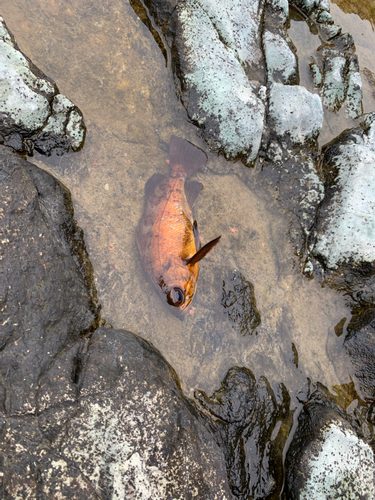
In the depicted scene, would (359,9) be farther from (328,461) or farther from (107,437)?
(107,437)

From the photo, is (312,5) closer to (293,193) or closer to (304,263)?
(293,193)

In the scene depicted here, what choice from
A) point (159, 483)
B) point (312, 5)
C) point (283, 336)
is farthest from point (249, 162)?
point (159, 483)

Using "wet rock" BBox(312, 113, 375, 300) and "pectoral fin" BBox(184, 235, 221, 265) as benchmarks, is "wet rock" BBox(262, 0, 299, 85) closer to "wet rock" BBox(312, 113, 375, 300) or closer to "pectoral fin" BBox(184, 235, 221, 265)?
"wet rock" BBox(312, 113, 375, 300)

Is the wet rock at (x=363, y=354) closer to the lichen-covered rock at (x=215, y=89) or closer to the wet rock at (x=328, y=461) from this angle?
the wet rock at (x=328, y=461)

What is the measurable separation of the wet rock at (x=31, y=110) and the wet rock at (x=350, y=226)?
129 inches

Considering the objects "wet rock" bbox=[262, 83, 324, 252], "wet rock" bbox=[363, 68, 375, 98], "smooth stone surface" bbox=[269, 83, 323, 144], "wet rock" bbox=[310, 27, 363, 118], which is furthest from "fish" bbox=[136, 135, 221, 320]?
"wet rock" bbox=[363, 68, 375, 98]

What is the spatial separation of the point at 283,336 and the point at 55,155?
3.53 m

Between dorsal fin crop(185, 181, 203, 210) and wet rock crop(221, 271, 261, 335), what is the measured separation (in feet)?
3.58

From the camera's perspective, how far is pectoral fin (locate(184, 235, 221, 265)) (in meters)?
3.35

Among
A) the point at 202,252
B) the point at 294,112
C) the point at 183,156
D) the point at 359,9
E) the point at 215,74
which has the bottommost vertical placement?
the point at 202,252

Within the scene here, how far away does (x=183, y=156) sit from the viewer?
4383 mm

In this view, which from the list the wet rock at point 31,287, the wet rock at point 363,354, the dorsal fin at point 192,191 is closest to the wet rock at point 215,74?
the dorsal fin at point 192,191

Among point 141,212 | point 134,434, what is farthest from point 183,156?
point 134,434

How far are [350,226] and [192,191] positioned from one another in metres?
2.03
